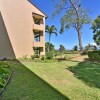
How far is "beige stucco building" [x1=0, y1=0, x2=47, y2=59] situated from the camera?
2608cm

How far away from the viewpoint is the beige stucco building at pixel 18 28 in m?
26.1

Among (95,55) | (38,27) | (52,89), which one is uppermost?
(38,27)

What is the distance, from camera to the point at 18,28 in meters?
28.7

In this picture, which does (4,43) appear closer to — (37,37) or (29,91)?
(37,37)

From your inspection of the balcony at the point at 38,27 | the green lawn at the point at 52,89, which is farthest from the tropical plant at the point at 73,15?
the green lawn at the point at 52,89

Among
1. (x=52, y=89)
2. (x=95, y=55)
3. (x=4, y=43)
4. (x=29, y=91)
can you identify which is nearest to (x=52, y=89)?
(x=52, y=89)

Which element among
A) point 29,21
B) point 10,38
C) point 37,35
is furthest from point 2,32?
point 37,35

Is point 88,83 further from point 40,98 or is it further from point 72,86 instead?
point 40,98

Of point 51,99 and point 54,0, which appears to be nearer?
point 51,99

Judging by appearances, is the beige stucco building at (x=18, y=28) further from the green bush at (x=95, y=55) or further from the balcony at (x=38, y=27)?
the green bush at (x=95, y=55)

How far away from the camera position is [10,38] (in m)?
26.8

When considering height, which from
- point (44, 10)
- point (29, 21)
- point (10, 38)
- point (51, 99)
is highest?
point (44, 10)

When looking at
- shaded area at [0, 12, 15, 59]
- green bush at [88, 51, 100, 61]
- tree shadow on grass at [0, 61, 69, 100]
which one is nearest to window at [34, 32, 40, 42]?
shaded area at [0, 12, 15, 59]

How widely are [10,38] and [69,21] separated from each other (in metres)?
11.1
